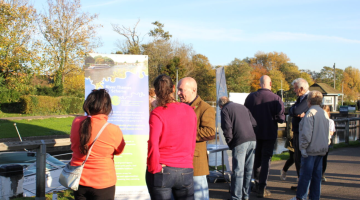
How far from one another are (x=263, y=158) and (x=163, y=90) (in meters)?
2.97

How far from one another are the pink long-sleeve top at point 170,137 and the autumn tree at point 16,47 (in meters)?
21.0

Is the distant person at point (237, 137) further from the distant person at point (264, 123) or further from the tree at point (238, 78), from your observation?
the tree at point (238, 78)

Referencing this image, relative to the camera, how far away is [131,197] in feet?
16.2

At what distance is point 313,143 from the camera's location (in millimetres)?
4312

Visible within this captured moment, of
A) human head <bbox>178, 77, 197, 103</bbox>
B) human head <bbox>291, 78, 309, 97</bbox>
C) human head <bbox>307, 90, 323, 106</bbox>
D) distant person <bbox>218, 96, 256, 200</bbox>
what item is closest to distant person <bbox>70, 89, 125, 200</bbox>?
human head <bbox>178, 77, 197, 103</bbox>

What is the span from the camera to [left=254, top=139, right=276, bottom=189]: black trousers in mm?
5066

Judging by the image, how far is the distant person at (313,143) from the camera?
433 cm

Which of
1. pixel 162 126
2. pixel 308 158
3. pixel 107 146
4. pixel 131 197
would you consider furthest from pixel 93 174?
pixel 308 158

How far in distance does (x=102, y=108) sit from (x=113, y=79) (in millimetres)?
2324

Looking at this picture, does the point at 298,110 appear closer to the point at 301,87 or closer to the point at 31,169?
the point at 301,87

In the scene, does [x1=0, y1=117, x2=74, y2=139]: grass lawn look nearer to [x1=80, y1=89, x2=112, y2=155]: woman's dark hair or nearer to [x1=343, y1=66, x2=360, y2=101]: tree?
[x1=80, y1=89, x2=112, y2=155]: woman's dark hair

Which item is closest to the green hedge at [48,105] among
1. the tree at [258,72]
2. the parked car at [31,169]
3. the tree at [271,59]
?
the parked car at [31,169]

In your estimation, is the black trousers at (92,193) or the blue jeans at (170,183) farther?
the black trousers at (92,193)

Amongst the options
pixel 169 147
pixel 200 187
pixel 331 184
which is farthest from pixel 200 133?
pixel 331 184
